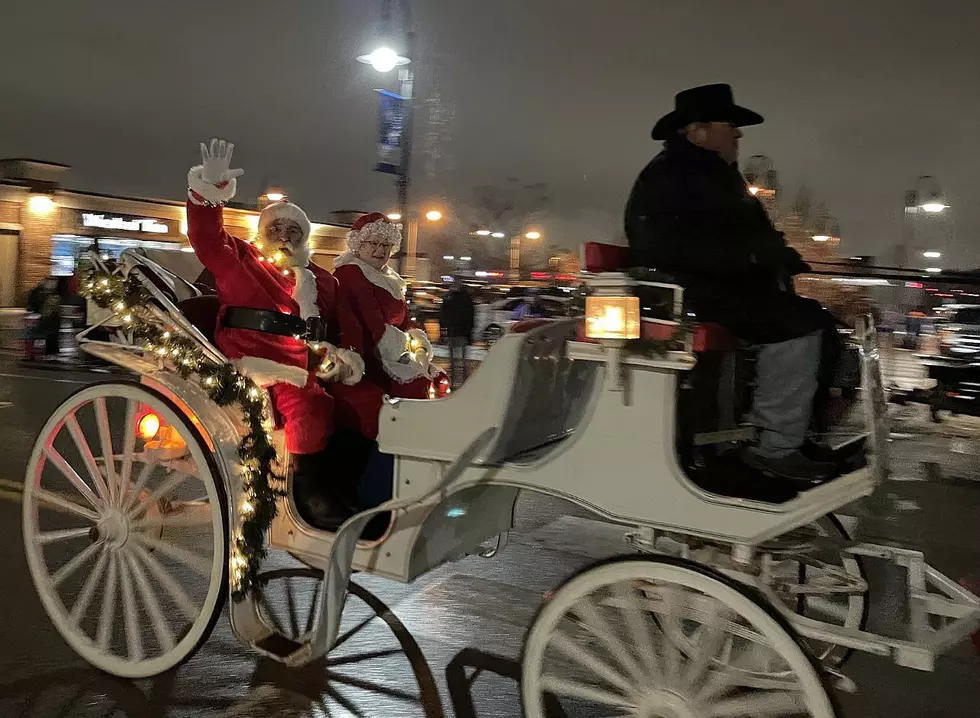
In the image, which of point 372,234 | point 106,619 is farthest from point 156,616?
point 372,234

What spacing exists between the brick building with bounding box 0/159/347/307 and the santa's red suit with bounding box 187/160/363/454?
56.8ft

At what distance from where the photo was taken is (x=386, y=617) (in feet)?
13.2

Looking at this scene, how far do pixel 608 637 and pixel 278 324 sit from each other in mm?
1891

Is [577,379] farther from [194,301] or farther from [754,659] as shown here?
[194,301]

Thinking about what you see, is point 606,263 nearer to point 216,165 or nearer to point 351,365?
point 351,365

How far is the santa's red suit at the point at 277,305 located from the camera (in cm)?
328

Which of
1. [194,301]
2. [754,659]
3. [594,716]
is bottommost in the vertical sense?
[594,716]

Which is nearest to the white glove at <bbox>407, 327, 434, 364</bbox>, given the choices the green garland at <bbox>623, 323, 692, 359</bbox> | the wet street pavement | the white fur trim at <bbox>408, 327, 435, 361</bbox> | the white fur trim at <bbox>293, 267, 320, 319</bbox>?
the white fur trim at <bbox>408, 327, 435, 361</bbox>

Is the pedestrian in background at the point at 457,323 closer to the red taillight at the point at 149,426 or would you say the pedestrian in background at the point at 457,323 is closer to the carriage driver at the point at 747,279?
the red taillight at the point at 149,426

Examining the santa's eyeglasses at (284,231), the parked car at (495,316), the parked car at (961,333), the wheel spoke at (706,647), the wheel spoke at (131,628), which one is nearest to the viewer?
the wheel spoke at (706,647)

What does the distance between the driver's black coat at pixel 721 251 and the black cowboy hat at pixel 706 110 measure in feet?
0.48

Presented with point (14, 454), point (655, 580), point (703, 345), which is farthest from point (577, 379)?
point (14, 454)

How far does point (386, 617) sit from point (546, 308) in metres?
12.3

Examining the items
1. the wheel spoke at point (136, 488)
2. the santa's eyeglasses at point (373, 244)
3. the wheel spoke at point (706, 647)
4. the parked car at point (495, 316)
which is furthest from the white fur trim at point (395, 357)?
the parked car at point (495, 316)
